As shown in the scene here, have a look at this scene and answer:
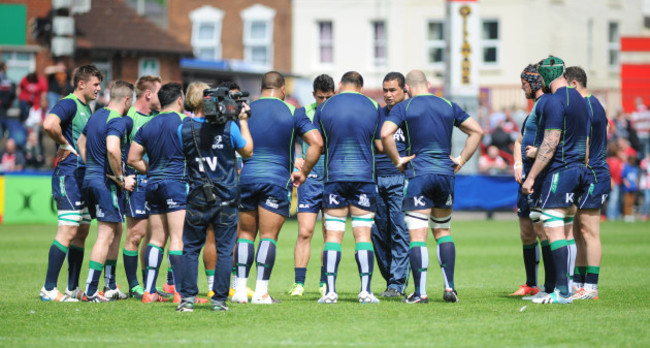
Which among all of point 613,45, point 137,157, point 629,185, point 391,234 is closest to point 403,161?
point 391,234

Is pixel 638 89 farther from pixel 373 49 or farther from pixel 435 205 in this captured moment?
pixel 435 205

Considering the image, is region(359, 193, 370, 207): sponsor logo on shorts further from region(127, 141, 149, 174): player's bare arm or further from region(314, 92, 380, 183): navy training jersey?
region(127, 141, 149, 174): player's bare arm

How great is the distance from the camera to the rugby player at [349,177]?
11.4 metres

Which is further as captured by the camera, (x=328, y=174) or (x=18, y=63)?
(x=18, y=63)

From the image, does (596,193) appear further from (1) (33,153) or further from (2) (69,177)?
(1) (33,153)

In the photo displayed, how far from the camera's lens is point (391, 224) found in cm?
1300

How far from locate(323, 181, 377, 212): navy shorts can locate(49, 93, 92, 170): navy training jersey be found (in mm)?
2876

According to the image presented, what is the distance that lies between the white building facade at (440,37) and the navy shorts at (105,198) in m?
34.5

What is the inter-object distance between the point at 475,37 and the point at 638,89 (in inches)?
541

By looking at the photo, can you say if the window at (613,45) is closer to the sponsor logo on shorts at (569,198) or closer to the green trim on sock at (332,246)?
the sponsor logo on shorts at (569,198)

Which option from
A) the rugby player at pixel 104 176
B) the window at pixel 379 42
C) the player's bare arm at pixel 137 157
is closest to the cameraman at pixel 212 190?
the player's bare arm at pixel 137 157

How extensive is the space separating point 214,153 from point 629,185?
75.2 feet

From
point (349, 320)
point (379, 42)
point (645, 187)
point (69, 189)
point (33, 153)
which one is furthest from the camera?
point (379, 42)

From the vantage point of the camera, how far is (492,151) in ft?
108
